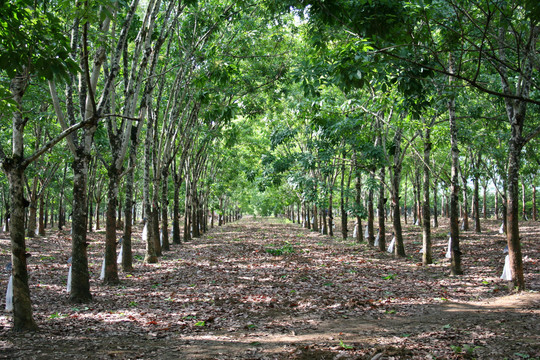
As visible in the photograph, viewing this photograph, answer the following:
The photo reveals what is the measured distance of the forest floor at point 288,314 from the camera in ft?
17.7

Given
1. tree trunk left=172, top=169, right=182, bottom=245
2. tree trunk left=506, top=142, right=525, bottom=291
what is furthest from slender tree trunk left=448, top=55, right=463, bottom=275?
tree trunk left=172, top=169, right=182, bottom=245

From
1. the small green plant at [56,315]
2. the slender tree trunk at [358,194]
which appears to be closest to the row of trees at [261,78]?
the slender tree trunk at [358,194]

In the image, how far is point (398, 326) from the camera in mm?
6508

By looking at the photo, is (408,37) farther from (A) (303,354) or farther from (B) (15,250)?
(B) (15,250)

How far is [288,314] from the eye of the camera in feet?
24.6

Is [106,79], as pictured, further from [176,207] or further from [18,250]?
[176,207]

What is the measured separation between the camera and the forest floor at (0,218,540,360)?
5387mm

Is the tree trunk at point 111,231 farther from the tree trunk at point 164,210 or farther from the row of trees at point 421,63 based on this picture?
the tree trunk at point 164,210

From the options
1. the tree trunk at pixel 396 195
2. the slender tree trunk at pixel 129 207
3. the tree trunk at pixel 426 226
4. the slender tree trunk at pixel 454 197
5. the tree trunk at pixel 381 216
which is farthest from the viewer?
the tree trunk at pixel 381 216

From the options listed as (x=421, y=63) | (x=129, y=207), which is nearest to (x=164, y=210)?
(x=129, y=207)

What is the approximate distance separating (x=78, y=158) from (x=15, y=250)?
269 cm

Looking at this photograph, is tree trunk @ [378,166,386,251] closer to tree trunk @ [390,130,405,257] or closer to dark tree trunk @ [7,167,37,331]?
tree trunk @ [390,130,405,257]

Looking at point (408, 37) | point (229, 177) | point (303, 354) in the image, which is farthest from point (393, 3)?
point (229, 177)

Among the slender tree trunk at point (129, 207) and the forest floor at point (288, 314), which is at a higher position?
the slender tree trunk at point (129, 207)
